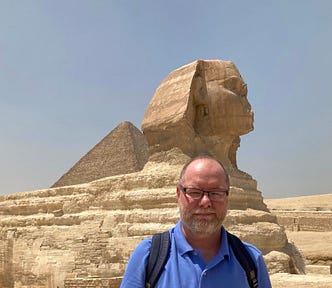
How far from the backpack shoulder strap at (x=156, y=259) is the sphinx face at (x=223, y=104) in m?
7.42

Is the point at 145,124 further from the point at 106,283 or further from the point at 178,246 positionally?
the point at 178,246

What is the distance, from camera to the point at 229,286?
1.97 m

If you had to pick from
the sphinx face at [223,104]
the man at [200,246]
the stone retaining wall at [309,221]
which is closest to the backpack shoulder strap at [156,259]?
the man at [200,246]

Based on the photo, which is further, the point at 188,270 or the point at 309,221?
the point at 309,221

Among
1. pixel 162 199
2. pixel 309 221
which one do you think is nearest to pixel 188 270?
pixel 162 199

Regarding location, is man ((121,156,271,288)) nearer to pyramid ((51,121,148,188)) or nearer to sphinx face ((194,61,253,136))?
sphinx face ((194,61,253,136))

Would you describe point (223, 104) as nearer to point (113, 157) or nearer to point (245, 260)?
point (245, 260)

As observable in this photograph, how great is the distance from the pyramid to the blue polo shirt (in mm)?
14659

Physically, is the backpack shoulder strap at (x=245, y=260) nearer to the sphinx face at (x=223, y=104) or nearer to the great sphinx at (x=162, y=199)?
the great sphinx at (x=162, y=199)

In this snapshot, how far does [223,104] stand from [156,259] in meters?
7.58

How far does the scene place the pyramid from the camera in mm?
17297

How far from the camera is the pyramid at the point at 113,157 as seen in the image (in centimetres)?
1730

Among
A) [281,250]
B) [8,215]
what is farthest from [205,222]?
[8,215]

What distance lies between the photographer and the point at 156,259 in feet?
6.53
